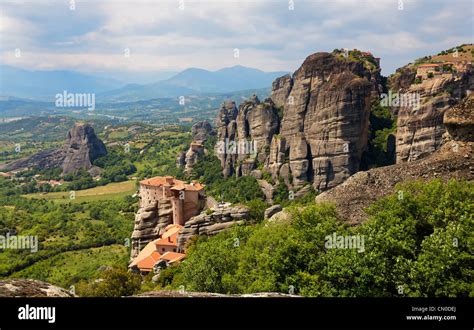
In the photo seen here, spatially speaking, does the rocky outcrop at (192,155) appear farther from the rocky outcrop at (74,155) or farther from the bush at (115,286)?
the bush at (115,286)

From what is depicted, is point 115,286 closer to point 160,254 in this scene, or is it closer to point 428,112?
point 160,254

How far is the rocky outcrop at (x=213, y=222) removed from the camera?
1528 inches

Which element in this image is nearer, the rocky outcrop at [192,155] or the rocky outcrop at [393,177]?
the rocky outcrop at [393,177]

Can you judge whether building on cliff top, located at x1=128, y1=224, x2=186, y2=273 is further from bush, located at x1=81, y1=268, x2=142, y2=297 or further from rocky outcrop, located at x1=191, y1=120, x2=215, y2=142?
rocky outcrop, located at x1=191, y1=120, x2=215, y2=142

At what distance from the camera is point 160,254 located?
41812mm

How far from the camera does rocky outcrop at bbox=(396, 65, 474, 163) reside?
5716 centimetres

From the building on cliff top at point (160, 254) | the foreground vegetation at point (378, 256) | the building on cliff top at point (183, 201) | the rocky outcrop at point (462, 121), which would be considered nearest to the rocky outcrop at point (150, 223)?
the building on cliff top at point (183, 201)

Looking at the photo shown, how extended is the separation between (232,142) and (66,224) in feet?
121

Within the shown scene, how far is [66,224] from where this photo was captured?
268 feet

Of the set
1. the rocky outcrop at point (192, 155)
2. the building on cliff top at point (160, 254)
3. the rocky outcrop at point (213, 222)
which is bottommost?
the building on cliff top at point (160, 254)

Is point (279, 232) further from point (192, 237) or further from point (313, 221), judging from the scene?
point (192, 237)

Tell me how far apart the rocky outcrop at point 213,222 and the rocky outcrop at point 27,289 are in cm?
3160

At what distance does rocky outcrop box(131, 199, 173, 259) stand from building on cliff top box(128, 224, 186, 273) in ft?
9.10

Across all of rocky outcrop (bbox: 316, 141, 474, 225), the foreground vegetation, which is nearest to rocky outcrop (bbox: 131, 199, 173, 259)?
the foreground vegetation
